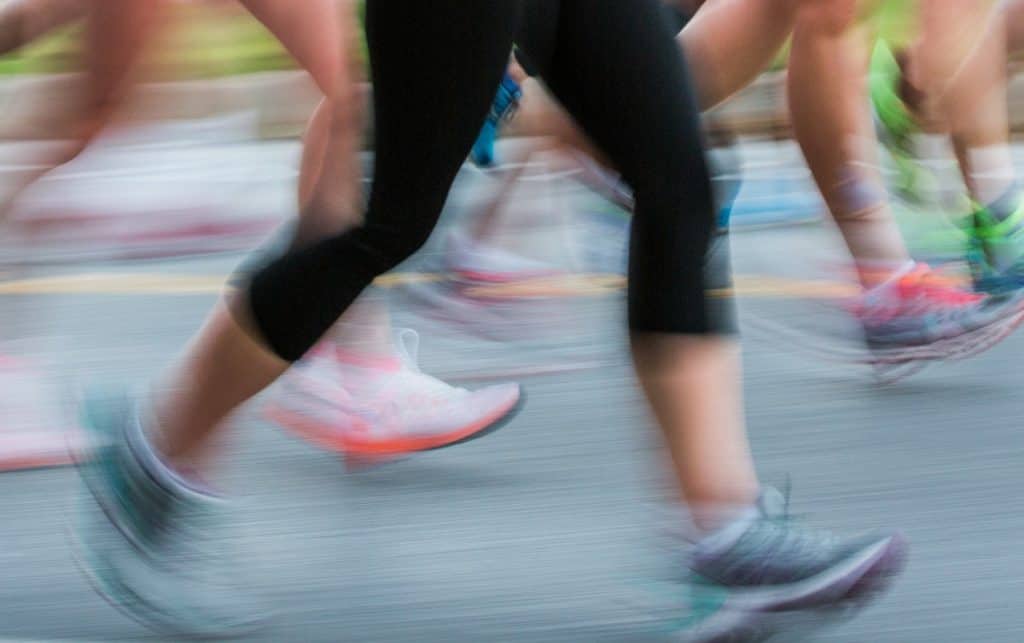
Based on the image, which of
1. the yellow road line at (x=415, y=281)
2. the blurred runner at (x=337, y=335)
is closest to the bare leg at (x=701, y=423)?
the blurred runner at (x=337, y=335)

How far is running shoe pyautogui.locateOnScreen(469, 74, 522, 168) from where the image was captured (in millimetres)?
4801

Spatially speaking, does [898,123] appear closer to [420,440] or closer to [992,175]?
[992,175]

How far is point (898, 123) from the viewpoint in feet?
16.8

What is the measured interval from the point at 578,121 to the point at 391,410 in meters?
1.15

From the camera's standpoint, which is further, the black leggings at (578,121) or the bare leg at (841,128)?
the bare leg at (841,128)

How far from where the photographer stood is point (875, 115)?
5.70 meters

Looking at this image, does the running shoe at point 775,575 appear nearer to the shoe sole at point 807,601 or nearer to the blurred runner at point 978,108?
the shoe sole at point 807,601

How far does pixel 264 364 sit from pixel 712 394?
1.85 feet

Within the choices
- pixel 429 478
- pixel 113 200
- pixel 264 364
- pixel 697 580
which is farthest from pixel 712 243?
pixel 113 200

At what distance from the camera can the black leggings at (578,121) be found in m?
2.49

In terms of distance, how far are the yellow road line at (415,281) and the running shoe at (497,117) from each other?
338mm

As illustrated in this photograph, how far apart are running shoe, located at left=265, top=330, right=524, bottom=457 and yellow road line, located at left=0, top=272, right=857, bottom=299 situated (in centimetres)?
116

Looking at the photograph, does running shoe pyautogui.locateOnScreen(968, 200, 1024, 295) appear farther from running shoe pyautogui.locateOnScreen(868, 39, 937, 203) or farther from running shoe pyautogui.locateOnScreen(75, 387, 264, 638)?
running shoe pyautogui.locateOnScreen(75, 387, 264, 638)

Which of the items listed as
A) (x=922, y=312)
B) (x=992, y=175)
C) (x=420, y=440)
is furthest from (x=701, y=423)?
(x=992, y=175)
